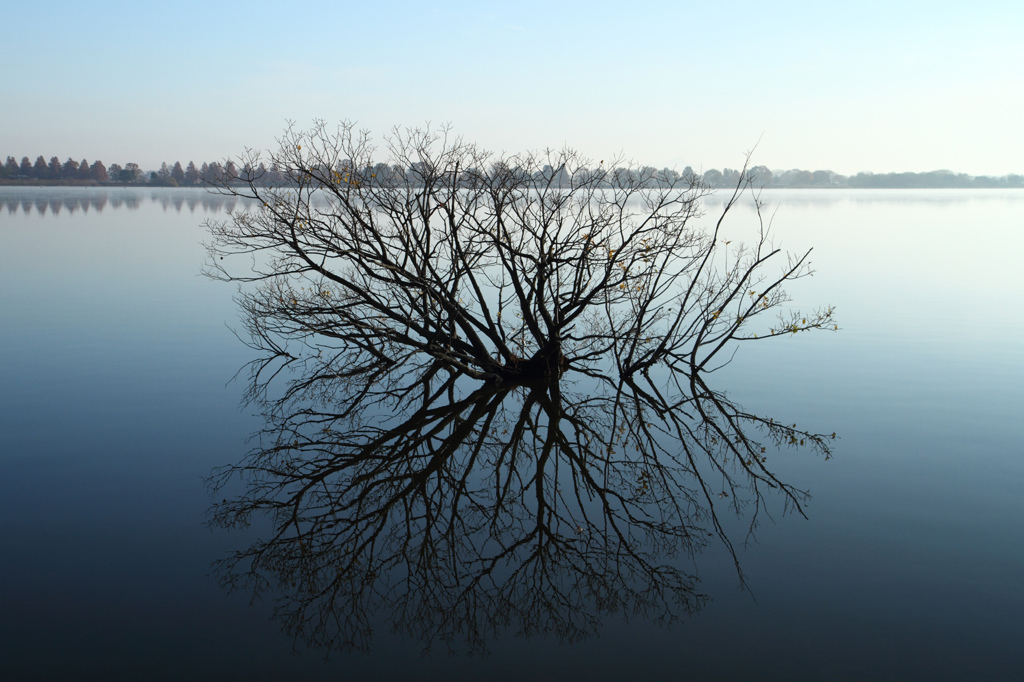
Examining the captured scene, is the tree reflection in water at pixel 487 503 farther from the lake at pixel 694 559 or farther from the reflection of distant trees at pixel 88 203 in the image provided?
the reflection of distant trees at pixel 88 203

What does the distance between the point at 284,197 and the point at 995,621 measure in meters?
12.3

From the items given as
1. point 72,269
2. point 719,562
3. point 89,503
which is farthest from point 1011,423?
point 72,269

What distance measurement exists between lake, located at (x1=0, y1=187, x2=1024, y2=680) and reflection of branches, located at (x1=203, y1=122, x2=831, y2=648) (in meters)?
0.43

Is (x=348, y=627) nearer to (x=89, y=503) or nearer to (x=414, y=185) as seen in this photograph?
(x=89, y=503)

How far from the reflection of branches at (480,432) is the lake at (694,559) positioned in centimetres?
43

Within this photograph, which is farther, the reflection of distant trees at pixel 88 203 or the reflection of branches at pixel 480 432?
the reflection of distant trees at pixel 88 203

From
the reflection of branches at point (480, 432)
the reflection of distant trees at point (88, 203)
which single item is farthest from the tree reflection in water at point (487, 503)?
the reflection of distant trees at point (88, 203)

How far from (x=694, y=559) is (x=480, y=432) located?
5196mm

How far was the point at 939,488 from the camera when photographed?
34.9 ft

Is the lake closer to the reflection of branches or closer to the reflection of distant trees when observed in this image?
the reflection of branches

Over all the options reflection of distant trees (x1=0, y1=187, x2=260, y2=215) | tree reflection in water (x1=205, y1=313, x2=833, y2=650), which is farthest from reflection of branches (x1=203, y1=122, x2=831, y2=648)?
reflection of distant trees (x1=0, y1=187, x2=260, y2=215)

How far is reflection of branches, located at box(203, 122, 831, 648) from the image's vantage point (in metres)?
7.96

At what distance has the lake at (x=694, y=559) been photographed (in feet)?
21.8

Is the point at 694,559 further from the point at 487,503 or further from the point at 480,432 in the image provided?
the point at 480,432
